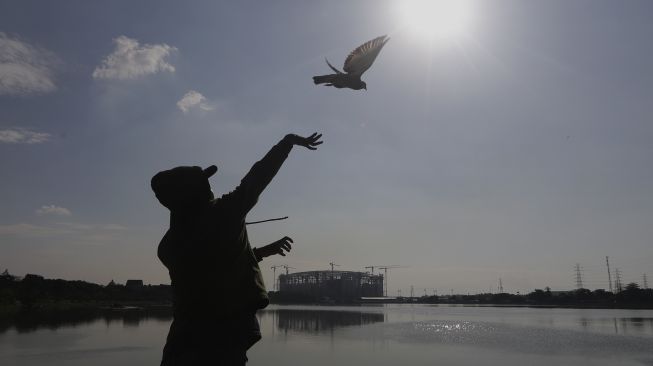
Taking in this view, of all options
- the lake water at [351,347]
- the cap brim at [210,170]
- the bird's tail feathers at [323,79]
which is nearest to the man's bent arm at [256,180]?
the cap brim at [210,170]

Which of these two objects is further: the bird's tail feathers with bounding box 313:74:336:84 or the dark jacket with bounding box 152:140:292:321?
the bird's tail feathers with bounding box 313:74:336:84

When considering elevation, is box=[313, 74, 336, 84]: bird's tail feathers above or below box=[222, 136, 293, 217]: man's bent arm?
above

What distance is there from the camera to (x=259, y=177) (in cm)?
264

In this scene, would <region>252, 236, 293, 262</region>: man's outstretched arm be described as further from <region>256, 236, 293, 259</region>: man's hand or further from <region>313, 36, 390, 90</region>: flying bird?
<region>313, 36, 390, 90</region>: flying bird

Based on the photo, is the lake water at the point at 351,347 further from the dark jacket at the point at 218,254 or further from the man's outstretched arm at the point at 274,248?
the dark jacket at the point at 218,254

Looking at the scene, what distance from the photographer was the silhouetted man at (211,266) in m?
2.56

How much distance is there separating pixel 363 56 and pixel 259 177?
4.42 ft

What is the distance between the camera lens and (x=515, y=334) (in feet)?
139

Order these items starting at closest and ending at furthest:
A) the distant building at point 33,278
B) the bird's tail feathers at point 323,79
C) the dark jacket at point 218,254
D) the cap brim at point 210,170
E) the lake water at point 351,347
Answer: the dark jacket at point 218,254, the cap brim at point 210,170, the bird's tail feathers at point 323,79, the lake water at point 351,347, the distant building at point 33,278

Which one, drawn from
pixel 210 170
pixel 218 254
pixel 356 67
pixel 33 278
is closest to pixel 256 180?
pixel 210 170

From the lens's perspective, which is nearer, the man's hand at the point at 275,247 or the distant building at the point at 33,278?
the man's hand at the point at 275,247

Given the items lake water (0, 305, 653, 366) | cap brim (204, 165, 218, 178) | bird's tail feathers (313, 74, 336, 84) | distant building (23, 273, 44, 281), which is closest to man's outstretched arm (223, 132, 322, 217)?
cap brim (204, 165, 218, 178)

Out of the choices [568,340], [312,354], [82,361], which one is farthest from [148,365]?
[568,340]

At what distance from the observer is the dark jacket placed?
8.38ft
